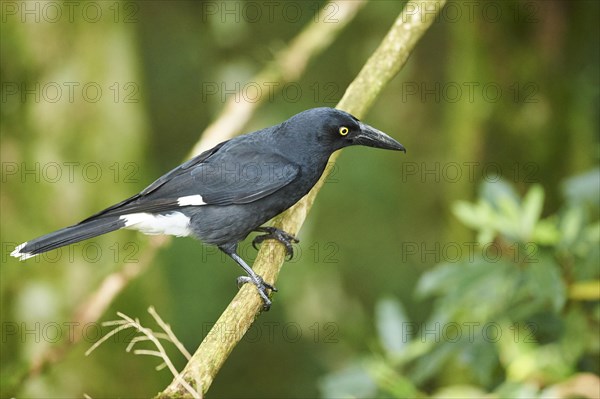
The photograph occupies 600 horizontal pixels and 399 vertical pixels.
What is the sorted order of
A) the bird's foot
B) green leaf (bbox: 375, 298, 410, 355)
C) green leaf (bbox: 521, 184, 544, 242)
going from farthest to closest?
1. green leaf (bbox: 375, 298, 410, 355)
2. green leaf (bbox: 521, 184, 544, 242)
3. the bird's foot

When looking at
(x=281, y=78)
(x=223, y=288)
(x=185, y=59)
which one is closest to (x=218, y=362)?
(x=281, y=78)

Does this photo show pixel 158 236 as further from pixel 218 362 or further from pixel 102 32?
pixel 218 362

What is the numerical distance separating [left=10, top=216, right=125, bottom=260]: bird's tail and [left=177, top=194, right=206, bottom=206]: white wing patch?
340 mm

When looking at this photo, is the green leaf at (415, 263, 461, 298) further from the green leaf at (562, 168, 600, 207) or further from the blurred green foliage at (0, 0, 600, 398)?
the green leaf at (562, 168, 600, 207)

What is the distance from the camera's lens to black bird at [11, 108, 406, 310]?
10.1 ft

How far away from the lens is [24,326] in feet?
11.1

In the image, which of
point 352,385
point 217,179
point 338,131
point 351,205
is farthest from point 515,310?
point 351,205

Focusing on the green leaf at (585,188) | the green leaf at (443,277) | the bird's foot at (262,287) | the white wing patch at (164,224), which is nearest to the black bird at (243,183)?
the white wing patch at (164,224)

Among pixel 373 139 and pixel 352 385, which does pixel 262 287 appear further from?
pixel 373 139

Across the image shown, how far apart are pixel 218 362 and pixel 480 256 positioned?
4.19ft

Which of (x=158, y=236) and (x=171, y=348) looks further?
(x=171, y=348)

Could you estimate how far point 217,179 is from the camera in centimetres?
328

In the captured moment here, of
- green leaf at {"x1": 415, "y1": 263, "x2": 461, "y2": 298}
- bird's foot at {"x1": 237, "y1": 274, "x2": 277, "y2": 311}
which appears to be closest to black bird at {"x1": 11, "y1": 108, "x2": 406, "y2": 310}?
bird's foot at {"x1": 237, "y1": 274, "x2": 277, "y2": 311}

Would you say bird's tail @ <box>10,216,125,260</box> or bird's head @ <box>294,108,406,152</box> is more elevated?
bird's head @ <box>294,108,406,152</box>
